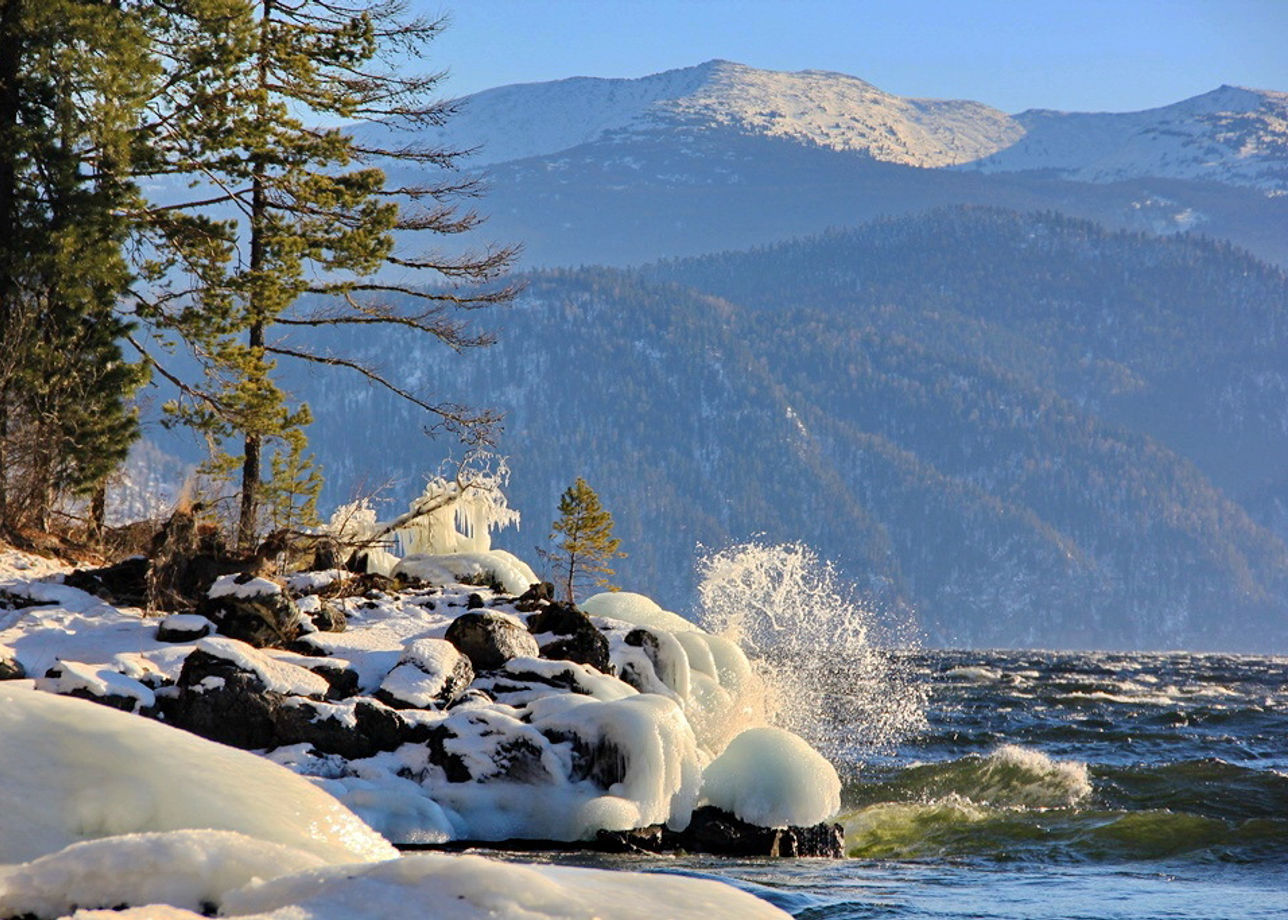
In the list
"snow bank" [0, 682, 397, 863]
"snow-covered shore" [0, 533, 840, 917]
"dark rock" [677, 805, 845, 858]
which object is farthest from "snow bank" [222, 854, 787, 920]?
"dark rock" [677, 805, 845, 858]

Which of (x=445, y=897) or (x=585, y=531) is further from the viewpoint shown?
(x=585, y=531)

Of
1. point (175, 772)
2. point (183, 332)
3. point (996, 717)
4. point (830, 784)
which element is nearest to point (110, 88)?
point (183, 332)

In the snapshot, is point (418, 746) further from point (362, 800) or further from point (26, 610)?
point (26, 610)

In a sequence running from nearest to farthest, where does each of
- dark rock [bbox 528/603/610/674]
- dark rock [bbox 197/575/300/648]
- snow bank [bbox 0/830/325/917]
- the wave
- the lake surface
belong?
1. snow bank [bbox 0/830/325/917]
2. the lake surface
3. dark rock [bbox 197/575/300/648]
4. the wave
5. dark rock [bbox 528/603/610/674]

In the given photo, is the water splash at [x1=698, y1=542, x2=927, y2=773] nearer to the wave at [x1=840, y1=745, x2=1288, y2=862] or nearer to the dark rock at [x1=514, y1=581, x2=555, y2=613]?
the wave at [x1=840, y1=745, x2=1288, y2=862]

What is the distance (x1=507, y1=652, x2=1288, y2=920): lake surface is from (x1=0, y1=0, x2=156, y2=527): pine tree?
850cm

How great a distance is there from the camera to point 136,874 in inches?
152

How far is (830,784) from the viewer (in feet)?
39.6

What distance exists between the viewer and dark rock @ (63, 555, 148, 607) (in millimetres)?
13164

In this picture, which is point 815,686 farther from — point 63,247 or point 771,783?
point 63,247

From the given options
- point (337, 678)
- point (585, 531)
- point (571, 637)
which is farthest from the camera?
point (585, 531)

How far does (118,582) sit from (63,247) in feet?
12.7

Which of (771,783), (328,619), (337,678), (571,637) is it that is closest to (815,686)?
(571,637)

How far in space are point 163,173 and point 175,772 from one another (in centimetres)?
1237
